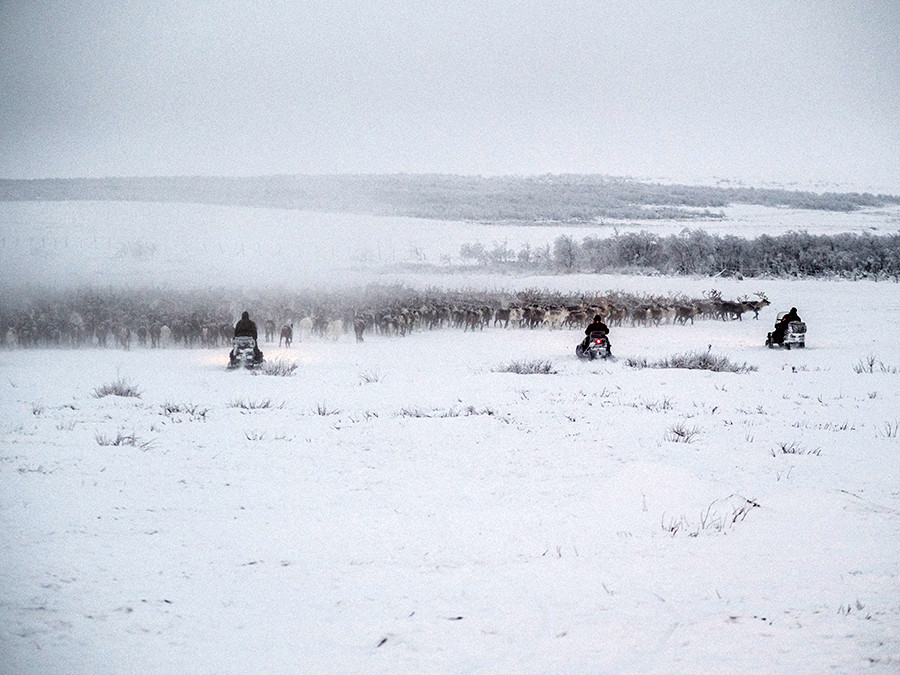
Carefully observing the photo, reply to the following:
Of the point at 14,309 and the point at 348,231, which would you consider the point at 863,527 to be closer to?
the point at 14,309

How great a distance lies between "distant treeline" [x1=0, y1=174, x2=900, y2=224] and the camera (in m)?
77.2

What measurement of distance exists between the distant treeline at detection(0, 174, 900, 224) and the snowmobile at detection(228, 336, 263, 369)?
60.3 m

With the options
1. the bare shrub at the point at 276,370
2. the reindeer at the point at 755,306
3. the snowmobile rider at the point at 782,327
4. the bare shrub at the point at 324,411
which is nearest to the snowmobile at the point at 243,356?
the bare shrub at the point at 276,370

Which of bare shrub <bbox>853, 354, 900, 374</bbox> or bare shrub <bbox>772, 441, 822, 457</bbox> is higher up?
bare shrub <bbox>772, 441, 822, 457</bbox>

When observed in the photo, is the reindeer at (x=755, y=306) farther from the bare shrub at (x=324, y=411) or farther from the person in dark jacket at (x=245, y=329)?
the bare shrub at (x=324, y=411)

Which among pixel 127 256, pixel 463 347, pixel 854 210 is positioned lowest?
pixel 463 347

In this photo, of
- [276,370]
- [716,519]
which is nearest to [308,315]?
[276,370]

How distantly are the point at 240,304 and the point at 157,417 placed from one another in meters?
20.1

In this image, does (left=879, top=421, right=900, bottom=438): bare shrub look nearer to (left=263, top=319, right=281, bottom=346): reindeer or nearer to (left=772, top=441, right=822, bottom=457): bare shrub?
(left=772, top=441, right=822, bottom=457): bare shrub

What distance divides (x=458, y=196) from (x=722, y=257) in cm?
4740

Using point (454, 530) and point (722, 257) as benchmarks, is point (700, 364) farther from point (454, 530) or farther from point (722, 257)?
point (722, 257)

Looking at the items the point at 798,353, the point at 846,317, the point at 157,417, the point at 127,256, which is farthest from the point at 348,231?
the point at 157,417

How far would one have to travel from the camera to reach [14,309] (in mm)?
24375

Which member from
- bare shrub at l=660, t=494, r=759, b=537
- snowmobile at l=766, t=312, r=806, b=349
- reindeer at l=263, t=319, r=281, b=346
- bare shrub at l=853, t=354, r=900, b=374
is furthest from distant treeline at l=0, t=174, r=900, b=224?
bare shrub at l=660, t=494, r=759, b=537
